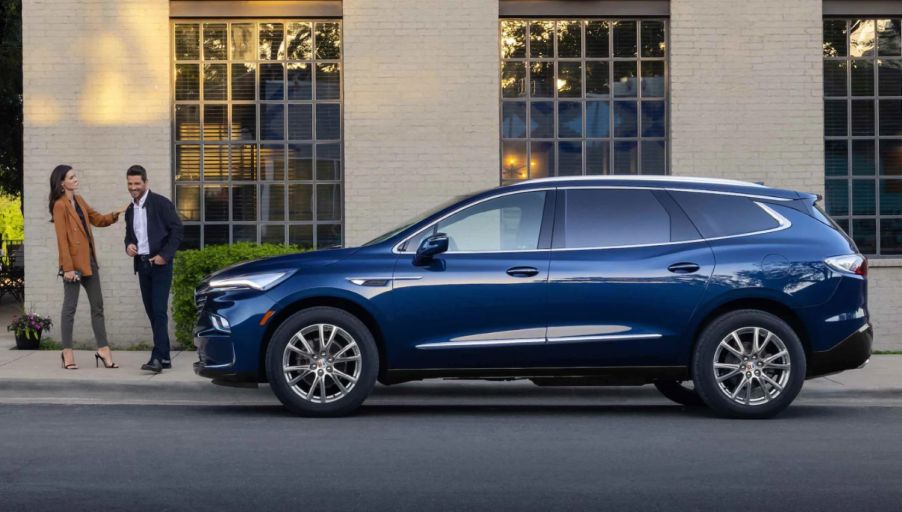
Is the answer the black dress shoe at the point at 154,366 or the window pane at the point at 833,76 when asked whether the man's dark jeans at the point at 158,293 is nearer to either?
the black dress shoe at the point at 154,366

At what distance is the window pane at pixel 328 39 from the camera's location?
14.9 m

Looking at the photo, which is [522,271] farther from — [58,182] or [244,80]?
[244,80]

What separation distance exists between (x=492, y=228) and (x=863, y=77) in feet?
23.3

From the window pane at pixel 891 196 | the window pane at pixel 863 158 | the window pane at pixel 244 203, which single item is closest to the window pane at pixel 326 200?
the window pane at pixel 244 203

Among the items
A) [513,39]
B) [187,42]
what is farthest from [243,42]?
[513,39]

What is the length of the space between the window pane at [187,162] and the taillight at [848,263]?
305 inches

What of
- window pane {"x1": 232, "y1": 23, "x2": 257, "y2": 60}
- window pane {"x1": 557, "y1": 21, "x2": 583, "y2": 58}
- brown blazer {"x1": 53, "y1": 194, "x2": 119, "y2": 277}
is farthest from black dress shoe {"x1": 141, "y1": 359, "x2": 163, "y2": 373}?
window pane {"x1": 557, "y1": 21, "x2": 583, "y2": 58}

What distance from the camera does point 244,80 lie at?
1489 cm

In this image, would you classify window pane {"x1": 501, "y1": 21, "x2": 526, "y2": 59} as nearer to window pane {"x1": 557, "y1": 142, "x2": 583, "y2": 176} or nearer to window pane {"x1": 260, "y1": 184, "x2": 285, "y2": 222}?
window pane {"x1": 557, "y1": 142, "x2": 583, "y2": 176}

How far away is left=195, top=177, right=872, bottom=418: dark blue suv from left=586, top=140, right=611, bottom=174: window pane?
16.6 feet

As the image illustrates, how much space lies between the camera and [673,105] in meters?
14.7

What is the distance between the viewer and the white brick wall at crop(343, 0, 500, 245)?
14.6m

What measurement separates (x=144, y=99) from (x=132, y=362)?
338cm

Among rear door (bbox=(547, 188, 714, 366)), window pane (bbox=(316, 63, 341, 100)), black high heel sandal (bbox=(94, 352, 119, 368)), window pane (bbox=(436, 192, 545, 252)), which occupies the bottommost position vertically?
black high heel sandal (bbox=(94, 352, 119, 368))
